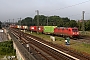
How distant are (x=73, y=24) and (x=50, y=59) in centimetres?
7301

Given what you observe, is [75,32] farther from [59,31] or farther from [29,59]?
[29,59]

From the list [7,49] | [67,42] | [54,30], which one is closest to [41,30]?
[54,30]

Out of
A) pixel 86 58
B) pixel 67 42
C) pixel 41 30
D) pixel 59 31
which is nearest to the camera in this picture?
pixel 86 58

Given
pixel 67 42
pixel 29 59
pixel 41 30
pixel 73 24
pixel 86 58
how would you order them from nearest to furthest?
pixel 29 59 → pixel 86 58 → pixel 67 42 → pixel 41 30 → pixel 73 24

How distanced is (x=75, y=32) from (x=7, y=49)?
61.0 feet

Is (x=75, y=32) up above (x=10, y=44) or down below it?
above

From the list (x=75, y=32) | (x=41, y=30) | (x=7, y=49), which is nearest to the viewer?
(x=75, y=32)

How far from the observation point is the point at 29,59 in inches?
728

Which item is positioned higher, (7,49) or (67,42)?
(67,42)

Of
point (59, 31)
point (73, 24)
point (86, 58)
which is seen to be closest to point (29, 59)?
point (86, 58)

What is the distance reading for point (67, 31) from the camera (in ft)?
162

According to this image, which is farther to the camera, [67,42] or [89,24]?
[89,24]

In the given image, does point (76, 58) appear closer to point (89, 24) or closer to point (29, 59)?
point (29, 59)

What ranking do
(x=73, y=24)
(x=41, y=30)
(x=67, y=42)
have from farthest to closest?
(x=73, y=24) < (x=41, y=30) < (x=67, y=42)
